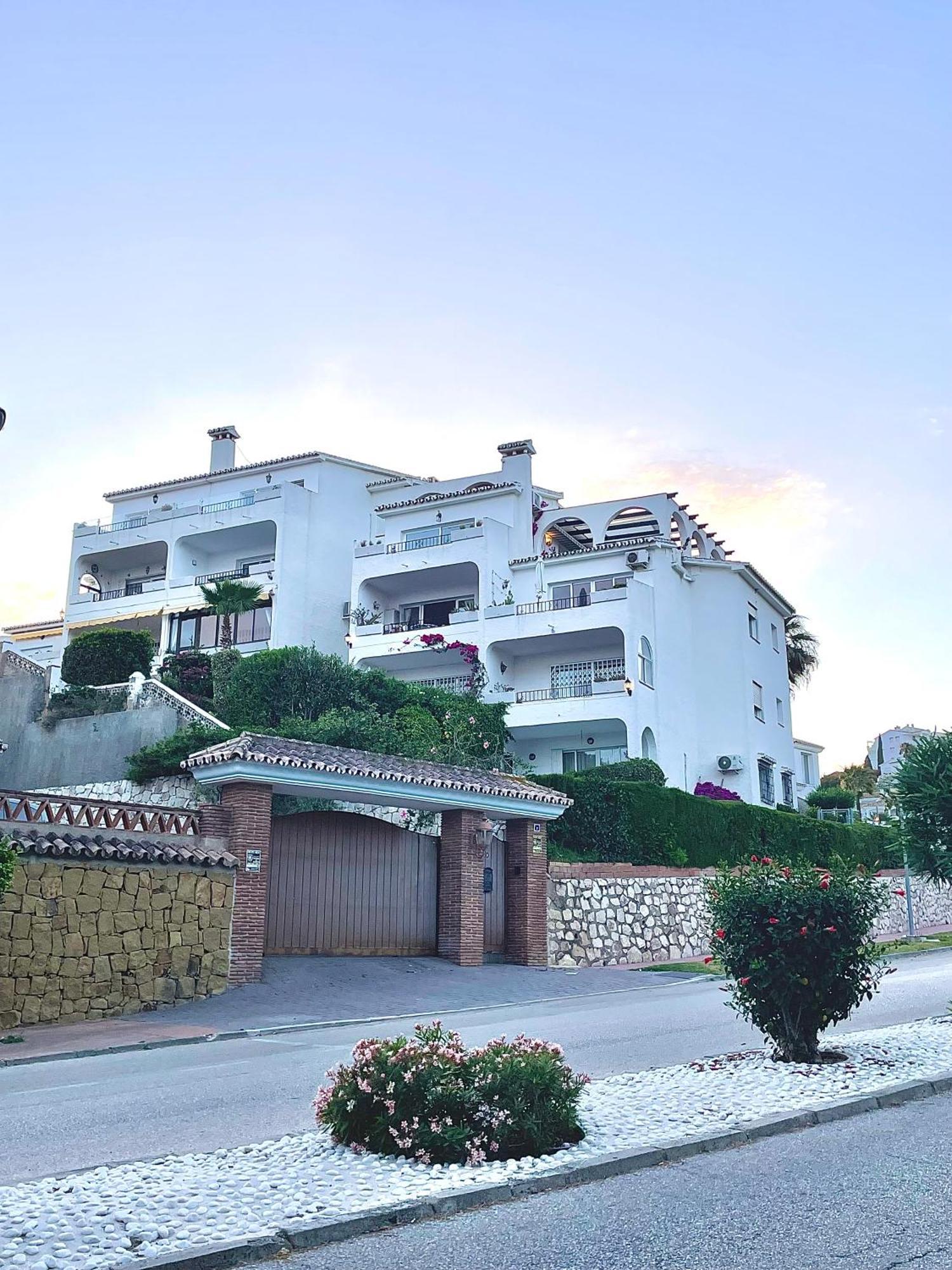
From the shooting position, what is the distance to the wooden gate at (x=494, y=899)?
939 inches

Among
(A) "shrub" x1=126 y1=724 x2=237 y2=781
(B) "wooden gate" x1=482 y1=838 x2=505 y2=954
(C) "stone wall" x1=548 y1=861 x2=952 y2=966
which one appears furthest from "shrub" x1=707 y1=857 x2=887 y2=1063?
(A) "shrub" x1=126 y1=724 x2=237 y2=781

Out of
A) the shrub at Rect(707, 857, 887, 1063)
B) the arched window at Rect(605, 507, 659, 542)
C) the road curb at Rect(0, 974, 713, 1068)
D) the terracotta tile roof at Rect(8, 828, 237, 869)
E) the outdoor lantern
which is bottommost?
the road curb at Rect(0, 974, 713, 1068)

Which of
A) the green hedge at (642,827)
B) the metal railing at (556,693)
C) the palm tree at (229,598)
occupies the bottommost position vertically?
the green hedge at (642,827)

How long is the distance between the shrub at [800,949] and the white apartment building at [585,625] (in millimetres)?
27831

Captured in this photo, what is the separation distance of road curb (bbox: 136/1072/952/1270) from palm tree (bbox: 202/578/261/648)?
37.5 metres

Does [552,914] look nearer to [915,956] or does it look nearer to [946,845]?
[915,956]

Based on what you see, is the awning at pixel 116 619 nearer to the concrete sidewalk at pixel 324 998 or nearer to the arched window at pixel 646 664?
the arched window at pixel 646 664

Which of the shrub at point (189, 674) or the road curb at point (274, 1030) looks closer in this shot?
the road curb at point (274, 1030)

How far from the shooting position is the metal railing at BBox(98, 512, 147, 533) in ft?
167

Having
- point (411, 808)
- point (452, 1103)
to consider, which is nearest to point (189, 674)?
point (411, 808)

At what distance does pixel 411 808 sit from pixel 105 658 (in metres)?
17.2

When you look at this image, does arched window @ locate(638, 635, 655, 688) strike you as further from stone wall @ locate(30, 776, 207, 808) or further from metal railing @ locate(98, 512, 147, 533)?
metal railing @ locate(98, 512, 147, 533)

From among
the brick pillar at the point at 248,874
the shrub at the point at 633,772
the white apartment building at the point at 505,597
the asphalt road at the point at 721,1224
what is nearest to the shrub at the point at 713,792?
the white apartment building at the point at 505,597

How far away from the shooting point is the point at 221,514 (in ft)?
159
